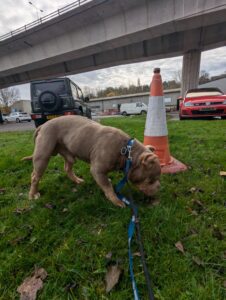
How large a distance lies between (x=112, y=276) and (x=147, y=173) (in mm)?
1191

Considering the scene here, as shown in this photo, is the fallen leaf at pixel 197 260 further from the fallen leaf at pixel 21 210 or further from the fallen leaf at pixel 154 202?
the fallen leaf at pixel 21 210

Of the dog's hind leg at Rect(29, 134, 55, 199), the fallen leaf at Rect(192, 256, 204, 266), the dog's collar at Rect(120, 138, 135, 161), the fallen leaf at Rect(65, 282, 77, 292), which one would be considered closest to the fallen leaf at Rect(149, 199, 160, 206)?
the dog's collar at Rect(120, 138, 135, 161)

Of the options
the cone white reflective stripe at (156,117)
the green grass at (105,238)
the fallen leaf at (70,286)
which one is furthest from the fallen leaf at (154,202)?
the cone white reflective stripe at (156,117)

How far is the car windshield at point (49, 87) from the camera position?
31.6 feet

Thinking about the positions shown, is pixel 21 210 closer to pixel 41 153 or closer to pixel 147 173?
pixel 41 153

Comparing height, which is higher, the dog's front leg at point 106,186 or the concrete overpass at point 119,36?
the concrete overpass at point 119,36

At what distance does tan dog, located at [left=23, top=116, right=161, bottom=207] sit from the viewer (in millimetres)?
2391

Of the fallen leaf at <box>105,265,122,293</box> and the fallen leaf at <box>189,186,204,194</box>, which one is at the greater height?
the fallen leaf at <box>189,186,204,194</box>

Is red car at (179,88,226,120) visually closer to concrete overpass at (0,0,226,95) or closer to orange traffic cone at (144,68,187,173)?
concrete overpass at (0,0,226,95)

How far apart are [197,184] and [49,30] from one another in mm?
18170

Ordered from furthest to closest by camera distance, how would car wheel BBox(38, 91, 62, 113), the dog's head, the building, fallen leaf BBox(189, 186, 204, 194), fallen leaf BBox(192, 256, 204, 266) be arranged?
the building → car wheel BBox(38, 91, 62, 113) → fallen leaf BBox(189, 186, 204, 194) → the dog's head → fallen leaf BBox(192, 256, 204, 266)

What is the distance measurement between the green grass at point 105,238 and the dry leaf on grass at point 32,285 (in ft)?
0.14

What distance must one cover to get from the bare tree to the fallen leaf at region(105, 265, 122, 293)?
69769 millimetres

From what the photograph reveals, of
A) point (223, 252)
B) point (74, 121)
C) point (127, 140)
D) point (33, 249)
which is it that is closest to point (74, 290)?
point (33, 249)
